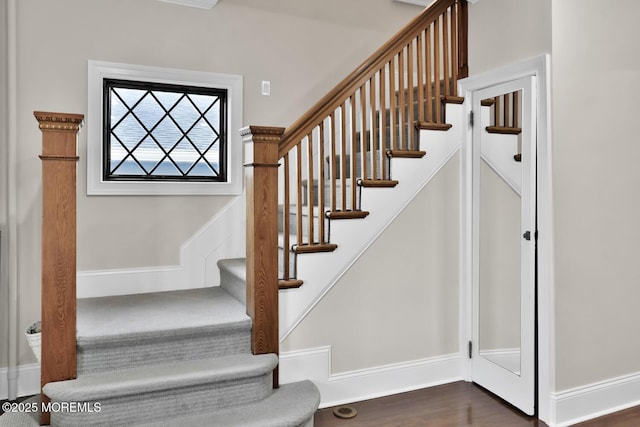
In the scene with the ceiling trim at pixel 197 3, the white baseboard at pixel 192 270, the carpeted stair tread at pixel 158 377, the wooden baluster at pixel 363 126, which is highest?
the ceiling trim at pixel 197 3

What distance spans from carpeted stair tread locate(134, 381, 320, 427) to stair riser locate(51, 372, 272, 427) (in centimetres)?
4

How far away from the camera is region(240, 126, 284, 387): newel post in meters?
2.85

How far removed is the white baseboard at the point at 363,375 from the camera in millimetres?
3006

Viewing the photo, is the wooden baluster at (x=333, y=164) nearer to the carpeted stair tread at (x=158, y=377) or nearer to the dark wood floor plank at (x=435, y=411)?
the carpeted stair tread at (x=158, y=377)

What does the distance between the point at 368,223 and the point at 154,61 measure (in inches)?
77.4

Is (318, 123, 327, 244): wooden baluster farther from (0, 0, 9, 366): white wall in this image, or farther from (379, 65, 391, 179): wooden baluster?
(0, 0, 9, 366): white wall

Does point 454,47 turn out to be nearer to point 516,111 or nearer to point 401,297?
point 516,111

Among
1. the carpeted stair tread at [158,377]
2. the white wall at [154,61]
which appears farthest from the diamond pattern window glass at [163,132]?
the carpeted stair tread at [158,377]

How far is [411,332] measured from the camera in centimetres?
337

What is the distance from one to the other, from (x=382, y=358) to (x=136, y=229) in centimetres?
197

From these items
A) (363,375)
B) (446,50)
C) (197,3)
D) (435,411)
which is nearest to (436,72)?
(446,50)

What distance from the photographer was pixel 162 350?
2.71 m

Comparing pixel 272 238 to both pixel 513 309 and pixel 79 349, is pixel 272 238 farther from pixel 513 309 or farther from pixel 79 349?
pixel 513 309

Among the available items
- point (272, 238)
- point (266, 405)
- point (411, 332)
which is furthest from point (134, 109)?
point (411, 332)
